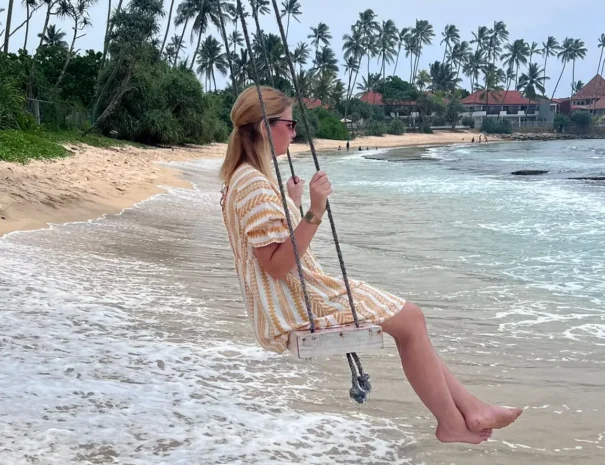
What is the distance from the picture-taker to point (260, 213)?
2660mm

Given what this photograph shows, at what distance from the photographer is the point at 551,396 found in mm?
4152

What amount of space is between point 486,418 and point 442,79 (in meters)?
117

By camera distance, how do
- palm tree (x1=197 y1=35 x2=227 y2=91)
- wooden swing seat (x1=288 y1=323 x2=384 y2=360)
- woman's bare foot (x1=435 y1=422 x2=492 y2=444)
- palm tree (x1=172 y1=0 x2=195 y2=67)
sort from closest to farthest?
wooden swing seat (x1=288 y1=323 x2=384 y2=360)
woman's bare foot (x1=435 y1=422 x2=492 y2=444)
palm tree (x1=172 y1=0 x2=195 y2=67)
palm tree (x1=197 y1=35 x2=227 y2=91)

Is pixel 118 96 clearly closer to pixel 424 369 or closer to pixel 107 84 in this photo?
pixel 107 84

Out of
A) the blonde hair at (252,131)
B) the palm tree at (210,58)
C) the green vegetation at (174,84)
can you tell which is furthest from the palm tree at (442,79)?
the blonde hair at (252,131)

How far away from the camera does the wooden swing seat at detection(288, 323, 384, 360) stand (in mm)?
2568

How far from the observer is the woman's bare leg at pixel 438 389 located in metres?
2.84

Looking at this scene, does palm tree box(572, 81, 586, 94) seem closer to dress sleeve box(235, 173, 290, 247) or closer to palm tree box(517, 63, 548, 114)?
palm tree box(517, 63, 548, 114)

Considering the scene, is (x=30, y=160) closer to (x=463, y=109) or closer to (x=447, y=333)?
(x=447, y=333)

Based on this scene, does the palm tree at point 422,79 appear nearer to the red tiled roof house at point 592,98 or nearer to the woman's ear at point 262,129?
the red tiled roof house at point 592,98

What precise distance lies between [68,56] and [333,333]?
4083 cm

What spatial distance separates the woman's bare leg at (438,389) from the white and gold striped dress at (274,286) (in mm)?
101

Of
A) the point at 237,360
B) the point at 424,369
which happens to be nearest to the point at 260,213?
the point at 424,369

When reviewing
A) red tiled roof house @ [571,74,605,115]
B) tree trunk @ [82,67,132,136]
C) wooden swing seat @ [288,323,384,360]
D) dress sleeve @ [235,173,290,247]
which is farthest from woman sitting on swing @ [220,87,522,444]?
red tiled roof house @ [571,74,605,115]
